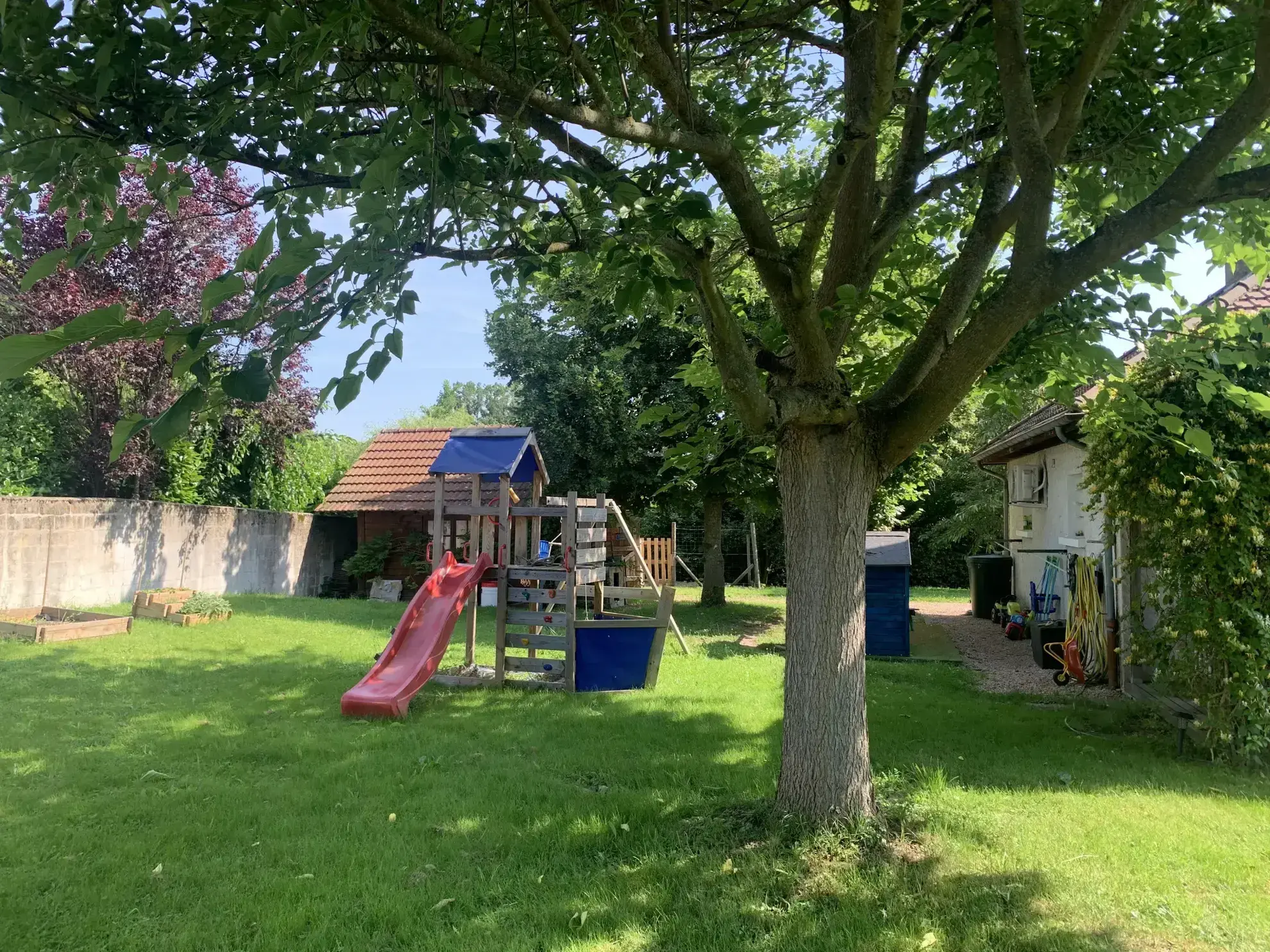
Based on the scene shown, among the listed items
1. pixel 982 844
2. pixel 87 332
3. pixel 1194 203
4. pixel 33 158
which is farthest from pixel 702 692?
pixel 87 332

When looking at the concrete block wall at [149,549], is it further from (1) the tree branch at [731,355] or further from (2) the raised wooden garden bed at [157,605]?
(1) the tree branch at [731,355]

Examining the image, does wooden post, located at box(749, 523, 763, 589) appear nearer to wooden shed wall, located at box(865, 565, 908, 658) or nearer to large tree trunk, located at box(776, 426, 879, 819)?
wooden shed wall, located at box(865, 565, 908, 658)

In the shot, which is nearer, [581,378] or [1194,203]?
[1194,203]

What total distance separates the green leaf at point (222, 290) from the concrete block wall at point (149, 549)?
43.9 feet

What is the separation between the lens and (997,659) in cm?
1126

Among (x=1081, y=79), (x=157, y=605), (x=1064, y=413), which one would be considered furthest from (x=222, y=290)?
(x=157, y=605)

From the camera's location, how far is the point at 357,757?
581 centimetres

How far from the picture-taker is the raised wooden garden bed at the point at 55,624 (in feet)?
33.3

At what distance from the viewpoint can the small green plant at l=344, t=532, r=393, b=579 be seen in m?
18.3

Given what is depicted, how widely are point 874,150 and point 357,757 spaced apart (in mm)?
5311

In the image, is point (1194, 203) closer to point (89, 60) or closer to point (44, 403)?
point (89, 60)

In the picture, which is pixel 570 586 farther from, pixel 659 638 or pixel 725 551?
pixel 725 551

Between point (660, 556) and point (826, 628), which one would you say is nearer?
point (826, 628)

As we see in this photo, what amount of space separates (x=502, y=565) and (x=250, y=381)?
7.59 meters
